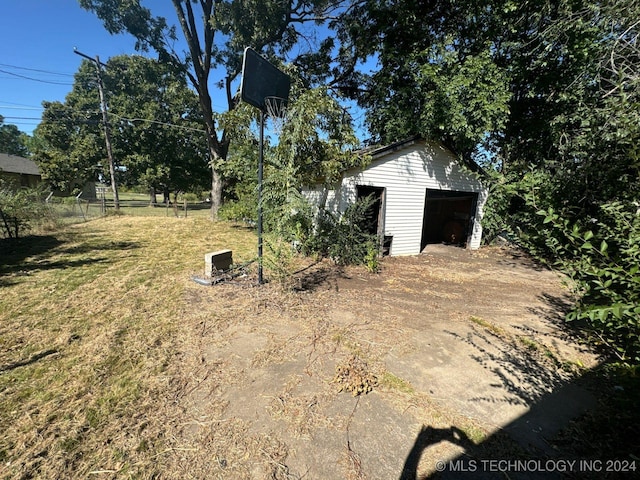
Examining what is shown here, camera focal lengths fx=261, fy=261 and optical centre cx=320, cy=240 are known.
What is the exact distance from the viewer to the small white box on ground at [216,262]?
4902 millimetres

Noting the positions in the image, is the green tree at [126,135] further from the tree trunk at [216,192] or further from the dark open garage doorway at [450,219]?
the dark open garage doorway at [450,219]

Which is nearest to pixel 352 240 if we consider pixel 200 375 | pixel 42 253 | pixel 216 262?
pixel 216 262

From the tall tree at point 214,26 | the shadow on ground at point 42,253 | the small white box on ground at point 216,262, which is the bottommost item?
the shadow on ground at point 42,253

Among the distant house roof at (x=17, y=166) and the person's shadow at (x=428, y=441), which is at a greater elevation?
the distant house roof at (x=17, y=166)

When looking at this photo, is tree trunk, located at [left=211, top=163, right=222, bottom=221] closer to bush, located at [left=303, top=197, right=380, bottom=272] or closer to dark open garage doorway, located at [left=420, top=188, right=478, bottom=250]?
bush, located at [left=303, top=197, right=380, bottom=272]

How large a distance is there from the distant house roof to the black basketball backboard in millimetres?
29345

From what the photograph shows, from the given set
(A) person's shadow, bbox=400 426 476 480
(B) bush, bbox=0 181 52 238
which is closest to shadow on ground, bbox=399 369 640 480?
(A) person's shadow, bbox=400 426 476 480

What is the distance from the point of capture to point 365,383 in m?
2.36

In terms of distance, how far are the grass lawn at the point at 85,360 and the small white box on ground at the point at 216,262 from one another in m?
0.51

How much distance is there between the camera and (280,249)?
416cm

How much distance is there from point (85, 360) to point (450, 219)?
37.7 ft

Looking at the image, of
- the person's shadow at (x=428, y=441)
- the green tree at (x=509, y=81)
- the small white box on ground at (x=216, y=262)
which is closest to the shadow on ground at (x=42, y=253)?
the small white box on ground at (x=216, y=262)

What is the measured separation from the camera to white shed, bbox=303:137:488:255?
6789mm

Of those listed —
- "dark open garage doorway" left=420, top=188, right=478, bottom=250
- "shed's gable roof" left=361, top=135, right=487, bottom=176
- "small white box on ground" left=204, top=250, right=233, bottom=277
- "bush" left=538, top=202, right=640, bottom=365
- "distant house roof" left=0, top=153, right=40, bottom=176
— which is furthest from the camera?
"distant house roof" left=0, top=153, right=40, bottom=176
